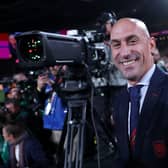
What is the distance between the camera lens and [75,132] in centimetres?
170

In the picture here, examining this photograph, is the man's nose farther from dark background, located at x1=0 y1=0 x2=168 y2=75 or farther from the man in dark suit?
dark background, located at x1=0 y1=0 x2=168 y2=75

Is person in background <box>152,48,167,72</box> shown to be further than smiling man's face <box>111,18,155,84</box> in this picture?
Yes

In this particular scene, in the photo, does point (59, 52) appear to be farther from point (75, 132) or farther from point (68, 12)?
point (68, 12)

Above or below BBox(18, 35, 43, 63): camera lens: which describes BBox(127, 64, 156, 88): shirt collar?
below

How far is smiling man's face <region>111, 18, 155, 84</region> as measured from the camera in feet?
Result: 3.80

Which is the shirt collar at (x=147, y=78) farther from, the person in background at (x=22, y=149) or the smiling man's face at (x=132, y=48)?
the person in background at (x=22, y=149)

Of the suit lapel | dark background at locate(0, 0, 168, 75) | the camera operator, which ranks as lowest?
the camera operator

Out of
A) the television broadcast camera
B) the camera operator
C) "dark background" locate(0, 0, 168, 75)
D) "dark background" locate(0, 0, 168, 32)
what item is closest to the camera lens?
the television broadcast camera

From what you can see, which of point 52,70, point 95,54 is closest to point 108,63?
point 95,54

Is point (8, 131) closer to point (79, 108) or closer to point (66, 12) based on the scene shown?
point (79, 108)

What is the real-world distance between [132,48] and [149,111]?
0.68 ft

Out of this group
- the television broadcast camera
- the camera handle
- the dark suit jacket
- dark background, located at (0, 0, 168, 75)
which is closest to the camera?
the dark suit jacket

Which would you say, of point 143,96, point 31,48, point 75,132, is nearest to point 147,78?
point 143,96

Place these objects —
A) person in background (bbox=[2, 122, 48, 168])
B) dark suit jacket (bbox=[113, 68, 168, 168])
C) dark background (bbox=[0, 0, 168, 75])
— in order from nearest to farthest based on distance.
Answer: dark suit jacket (bbox=[113, 68, 168, 168])
person in background (bbox=[2, 122, 48, 168])
dark background (bbox=[0, 0, 168, 75])
